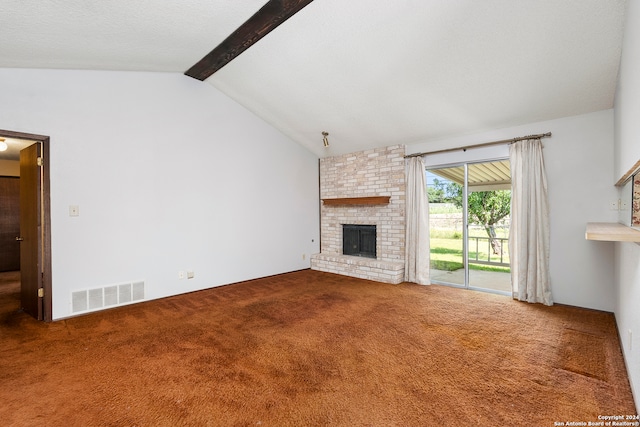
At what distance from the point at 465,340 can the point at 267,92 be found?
414 centimetres

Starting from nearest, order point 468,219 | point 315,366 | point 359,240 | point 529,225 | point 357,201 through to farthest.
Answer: point 315,366
point 529,225
point 468,219
point 357,201
point 359,240

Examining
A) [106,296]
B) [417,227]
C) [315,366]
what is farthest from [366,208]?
[106,296]

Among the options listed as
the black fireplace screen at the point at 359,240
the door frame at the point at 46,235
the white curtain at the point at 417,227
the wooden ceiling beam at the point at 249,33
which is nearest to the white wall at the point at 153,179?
the door frame at the point at 46,235

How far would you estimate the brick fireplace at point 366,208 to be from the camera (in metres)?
5.15

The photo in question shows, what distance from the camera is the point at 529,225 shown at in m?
3.77

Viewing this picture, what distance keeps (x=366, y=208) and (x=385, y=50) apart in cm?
301

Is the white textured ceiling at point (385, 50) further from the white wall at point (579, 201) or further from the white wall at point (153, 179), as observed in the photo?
the white wall at point (153, 179)

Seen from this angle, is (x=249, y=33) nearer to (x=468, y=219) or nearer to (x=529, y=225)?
(x=468, y=219)

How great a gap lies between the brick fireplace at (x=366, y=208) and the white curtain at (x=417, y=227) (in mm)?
176

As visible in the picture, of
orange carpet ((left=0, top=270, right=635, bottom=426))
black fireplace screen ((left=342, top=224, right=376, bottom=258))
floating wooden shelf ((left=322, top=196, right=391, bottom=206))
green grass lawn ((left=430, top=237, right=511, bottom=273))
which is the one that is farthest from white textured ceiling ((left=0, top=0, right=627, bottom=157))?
orange carpet ((left=0, top=270, right=635, bottom=426))

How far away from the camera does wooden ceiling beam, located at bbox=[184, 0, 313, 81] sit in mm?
2842

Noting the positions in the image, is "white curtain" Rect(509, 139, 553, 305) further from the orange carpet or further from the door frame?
the door frame

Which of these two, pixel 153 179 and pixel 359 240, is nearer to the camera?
pixel 153 179

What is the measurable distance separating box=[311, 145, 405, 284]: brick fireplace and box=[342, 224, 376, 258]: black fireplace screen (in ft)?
0.29
